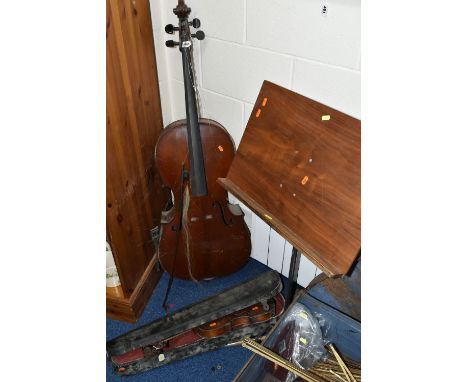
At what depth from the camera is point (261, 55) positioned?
143cm

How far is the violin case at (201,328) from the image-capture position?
1.57m

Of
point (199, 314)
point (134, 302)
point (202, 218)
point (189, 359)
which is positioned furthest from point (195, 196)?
point (189, 359)

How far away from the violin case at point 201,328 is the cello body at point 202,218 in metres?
0.21

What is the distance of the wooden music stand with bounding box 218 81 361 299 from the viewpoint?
0.96 meters

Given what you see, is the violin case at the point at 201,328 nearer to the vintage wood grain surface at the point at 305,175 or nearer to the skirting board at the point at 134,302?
the skirting board at the point at 134,302

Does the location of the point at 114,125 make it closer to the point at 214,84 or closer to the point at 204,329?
the point at 214,84

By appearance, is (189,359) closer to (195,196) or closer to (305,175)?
(195,196)

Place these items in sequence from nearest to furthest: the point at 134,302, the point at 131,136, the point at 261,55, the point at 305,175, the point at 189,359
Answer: the point at 305,175
the point at 261,55
the point at 131,136
the point at 189,359
the point at 134,302

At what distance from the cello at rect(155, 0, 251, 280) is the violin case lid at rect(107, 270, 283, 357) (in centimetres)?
22

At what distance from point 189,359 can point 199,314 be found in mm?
256

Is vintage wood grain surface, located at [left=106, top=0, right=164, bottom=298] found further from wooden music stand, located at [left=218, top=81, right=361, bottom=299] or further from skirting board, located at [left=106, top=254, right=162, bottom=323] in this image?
wooden music stand, located at [left=218, top=81, right=361, bottom=299]

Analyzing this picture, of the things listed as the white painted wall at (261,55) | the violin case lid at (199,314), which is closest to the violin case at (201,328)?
the violin case lid at (199,314)
